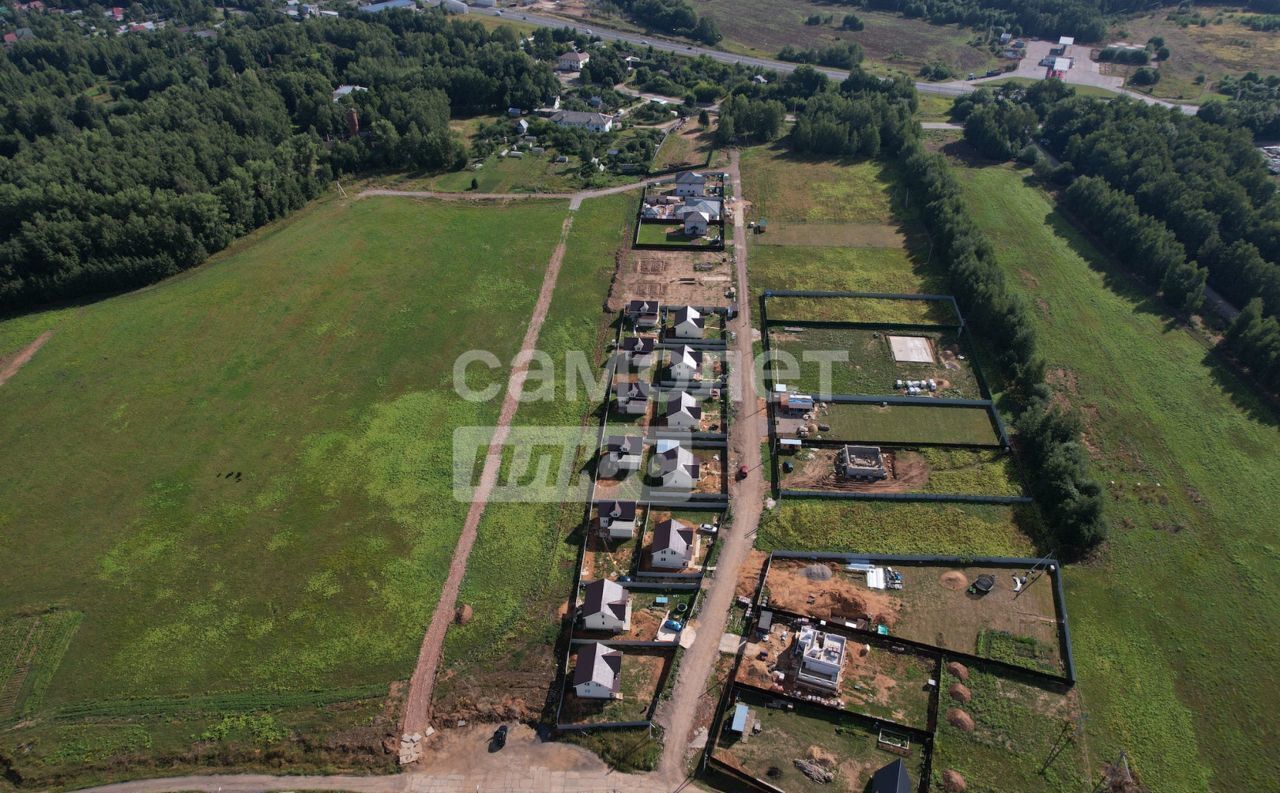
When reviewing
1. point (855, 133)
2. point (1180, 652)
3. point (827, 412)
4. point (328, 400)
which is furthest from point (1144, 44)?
point (328, 400)

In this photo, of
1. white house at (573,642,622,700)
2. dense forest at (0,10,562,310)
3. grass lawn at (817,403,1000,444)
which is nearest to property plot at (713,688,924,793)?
white house at (573,642,622,700)

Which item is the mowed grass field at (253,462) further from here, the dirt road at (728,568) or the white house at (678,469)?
the dirt road at (728,568)

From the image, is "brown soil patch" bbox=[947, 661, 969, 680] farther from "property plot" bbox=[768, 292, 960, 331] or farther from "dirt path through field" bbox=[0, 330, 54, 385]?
"dirt path through field" bbox=[0, 330, 54, 385]

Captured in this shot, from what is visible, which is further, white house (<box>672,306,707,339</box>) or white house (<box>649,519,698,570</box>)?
white house (<box>672,306,707,339</box>)


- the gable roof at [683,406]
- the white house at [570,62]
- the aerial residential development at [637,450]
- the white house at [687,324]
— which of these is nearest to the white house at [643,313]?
the aerial residential development at [637,450]

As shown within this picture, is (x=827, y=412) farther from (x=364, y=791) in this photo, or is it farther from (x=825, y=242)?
(x=364, y=791)
